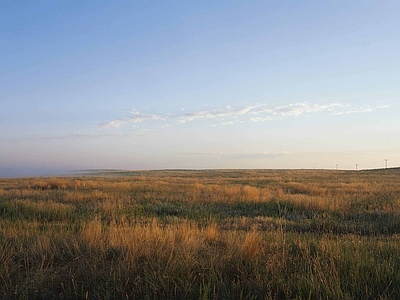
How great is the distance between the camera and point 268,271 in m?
4.90

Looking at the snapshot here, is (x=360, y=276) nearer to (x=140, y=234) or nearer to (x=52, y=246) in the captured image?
(x=140, y=234)

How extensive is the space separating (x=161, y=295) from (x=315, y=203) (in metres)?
11.1

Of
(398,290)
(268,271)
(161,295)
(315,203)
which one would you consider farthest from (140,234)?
(315,203)

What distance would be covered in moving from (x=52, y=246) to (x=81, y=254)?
735mm

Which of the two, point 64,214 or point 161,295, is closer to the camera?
point 161,295

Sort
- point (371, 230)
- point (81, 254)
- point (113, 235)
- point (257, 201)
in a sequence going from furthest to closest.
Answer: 1. point (257, 201)
2. point (371, 230)
3. point (113, 235)
4. point (81, 254)

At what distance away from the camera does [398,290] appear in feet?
14.3

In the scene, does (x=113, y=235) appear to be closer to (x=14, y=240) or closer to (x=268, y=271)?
(x=14, y=240)

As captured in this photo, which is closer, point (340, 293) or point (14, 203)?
point (340, 293)

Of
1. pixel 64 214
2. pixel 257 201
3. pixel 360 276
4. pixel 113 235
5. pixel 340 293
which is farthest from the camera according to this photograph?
pixel 257 201

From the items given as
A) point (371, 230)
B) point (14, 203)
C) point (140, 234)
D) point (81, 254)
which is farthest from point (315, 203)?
point (14, 203)

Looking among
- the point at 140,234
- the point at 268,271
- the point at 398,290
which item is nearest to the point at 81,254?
the point at 140,234

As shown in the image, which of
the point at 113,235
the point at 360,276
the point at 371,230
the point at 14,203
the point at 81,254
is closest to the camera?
the point at 360,276

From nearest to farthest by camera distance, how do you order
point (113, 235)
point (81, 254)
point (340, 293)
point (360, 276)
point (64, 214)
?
1. point (340, 293)
2. point (360, 276)
3. point (81, 254)
4. point (113, 235)
5. point (64, 214)
